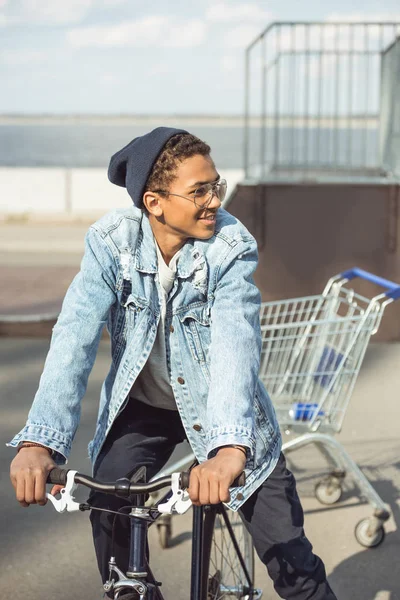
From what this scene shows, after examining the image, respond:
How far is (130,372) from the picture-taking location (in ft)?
8.43

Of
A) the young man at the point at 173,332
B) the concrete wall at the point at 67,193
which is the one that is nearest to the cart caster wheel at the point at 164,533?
the young man at the point at 173,332

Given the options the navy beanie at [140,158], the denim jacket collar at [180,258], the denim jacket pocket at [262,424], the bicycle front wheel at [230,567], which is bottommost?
the bicycle front wheel at [230,567]

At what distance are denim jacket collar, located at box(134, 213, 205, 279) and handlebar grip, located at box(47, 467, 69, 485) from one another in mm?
712

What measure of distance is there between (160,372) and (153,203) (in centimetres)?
51

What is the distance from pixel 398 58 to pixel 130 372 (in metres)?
6.84

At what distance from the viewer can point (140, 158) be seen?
2504 mm

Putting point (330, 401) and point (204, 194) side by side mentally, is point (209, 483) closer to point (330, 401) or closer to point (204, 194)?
point (204, 194)

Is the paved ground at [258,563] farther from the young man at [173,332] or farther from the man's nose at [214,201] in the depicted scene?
the man's nose at [214,201]

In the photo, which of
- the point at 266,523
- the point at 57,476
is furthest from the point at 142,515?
the point at 266,523

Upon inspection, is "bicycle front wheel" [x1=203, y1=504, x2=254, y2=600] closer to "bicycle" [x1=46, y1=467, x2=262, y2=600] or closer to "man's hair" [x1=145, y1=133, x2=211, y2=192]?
"bicycle" [x1=46, y1=467, x2=262, y2=600]

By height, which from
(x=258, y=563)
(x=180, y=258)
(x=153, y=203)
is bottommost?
(x=258, y=563)

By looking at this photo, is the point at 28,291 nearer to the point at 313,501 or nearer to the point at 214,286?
the point at 313,501

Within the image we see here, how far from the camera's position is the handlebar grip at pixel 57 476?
6.79ft

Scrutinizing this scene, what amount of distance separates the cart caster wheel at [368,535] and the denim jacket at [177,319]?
1.56m
